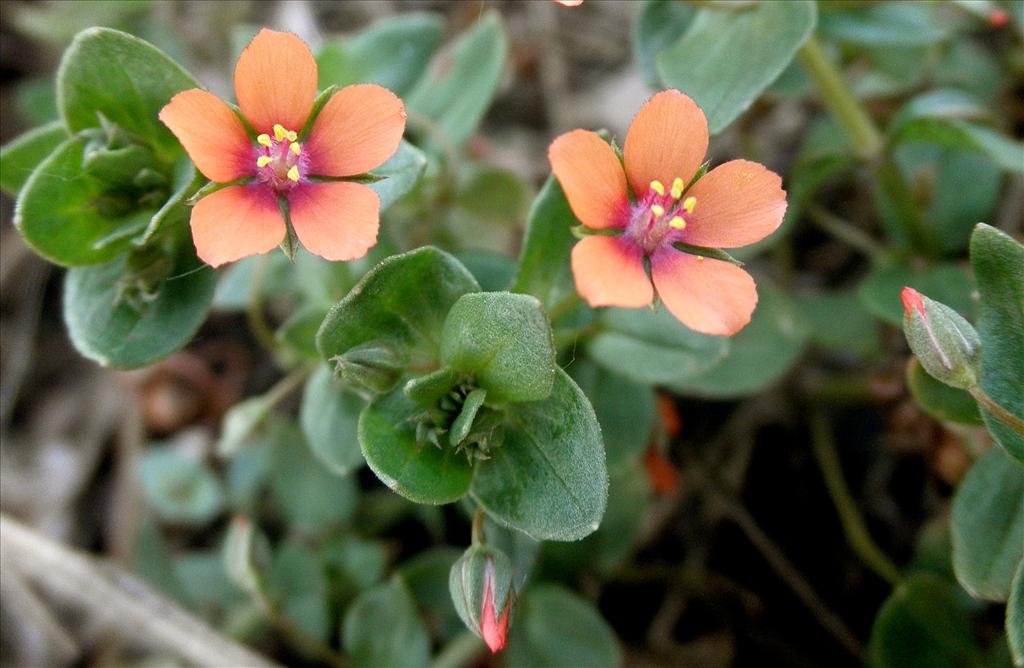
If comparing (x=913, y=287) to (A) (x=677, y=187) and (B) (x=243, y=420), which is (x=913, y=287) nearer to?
(A) (x=677, y=187)

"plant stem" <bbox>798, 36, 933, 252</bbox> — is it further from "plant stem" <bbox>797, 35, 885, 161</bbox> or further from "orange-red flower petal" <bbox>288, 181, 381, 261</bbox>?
"orange-red flower petal" <bbox>288, 181, 381, 261</bbox>

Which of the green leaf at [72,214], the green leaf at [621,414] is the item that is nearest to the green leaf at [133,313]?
the green leaf at [72,214]

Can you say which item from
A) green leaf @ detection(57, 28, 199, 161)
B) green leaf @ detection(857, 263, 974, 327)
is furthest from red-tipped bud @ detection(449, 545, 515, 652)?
green leaf @ detection(857, 263, 974, 327)

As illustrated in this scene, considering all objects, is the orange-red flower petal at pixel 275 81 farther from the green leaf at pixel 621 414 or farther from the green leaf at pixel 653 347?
the green leaf at pixel 621 414

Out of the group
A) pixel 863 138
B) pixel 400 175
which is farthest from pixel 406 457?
pixel 863 138

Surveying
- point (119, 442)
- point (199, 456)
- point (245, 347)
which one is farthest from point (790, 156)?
point (119, 442)
